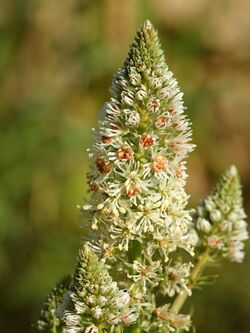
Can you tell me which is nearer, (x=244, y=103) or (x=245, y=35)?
(x=244, y=103)

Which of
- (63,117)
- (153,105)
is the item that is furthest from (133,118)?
(63,117)

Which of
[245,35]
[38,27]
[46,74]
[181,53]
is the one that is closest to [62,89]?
[46,74]

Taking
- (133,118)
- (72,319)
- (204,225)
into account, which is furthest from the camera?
(204,225)

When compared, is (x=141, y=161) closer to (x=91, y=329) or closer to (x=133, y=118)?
(x=133, y=118)

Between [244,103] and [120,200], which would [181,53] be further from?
[120,200]

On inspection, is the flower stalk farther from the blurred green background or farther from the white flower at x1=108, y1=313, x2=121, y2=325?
the blurred green background

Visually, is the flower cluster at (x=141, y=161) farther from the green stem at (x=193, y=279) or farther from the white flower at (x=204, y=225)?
the white flower at (x=204, y=225)
